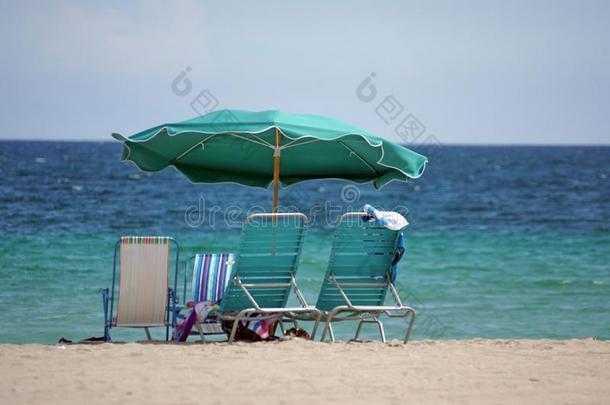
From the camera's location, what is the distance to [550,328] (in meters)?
10.9

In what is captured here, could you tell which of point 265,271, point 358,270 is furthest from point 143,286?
point 358,270

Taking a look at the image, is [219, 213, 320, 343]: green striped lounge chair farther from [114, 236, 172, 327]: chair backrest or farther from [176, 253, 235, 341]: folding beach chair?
[114, 236, 172, 327]: chair backrest

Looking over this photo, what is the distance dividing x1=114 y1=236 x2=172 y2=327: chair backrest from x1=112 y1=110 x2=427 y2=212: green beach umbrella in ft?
2.62

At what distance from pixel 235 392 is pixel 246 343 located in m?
1.70

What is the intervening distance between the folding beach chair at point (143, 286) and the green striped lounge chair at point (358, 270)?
1.18m

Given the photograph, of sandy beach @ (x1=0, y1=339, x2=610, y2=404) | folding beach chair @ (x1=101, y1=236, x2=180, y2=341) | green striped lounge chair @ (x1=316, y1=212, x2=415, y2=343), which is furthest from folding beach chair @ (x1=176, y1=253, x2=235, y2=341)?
green striped lounge chair @ (x1=316, y1=212, x2=415, y2=343)

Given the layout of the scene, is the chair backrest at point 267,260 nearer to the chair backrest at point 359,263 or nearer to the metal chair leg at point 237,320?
the metal chair leg at point 237,320

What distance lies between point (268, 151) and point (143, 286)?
1.74 metres

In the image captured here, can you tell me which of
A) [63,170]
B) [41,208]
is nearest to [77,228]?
[41,208]

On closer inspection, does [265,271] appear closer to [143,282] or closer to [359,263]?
[359,263]

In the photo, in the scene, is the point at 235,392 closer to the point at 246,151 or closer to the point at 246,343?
the point at 246,343

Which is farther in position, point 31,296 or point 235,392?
point 31,296

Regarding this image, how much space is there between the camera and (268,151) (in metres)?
8.26

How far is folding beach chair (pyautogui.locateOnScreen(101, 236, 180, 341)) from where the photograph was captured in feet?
23.5
